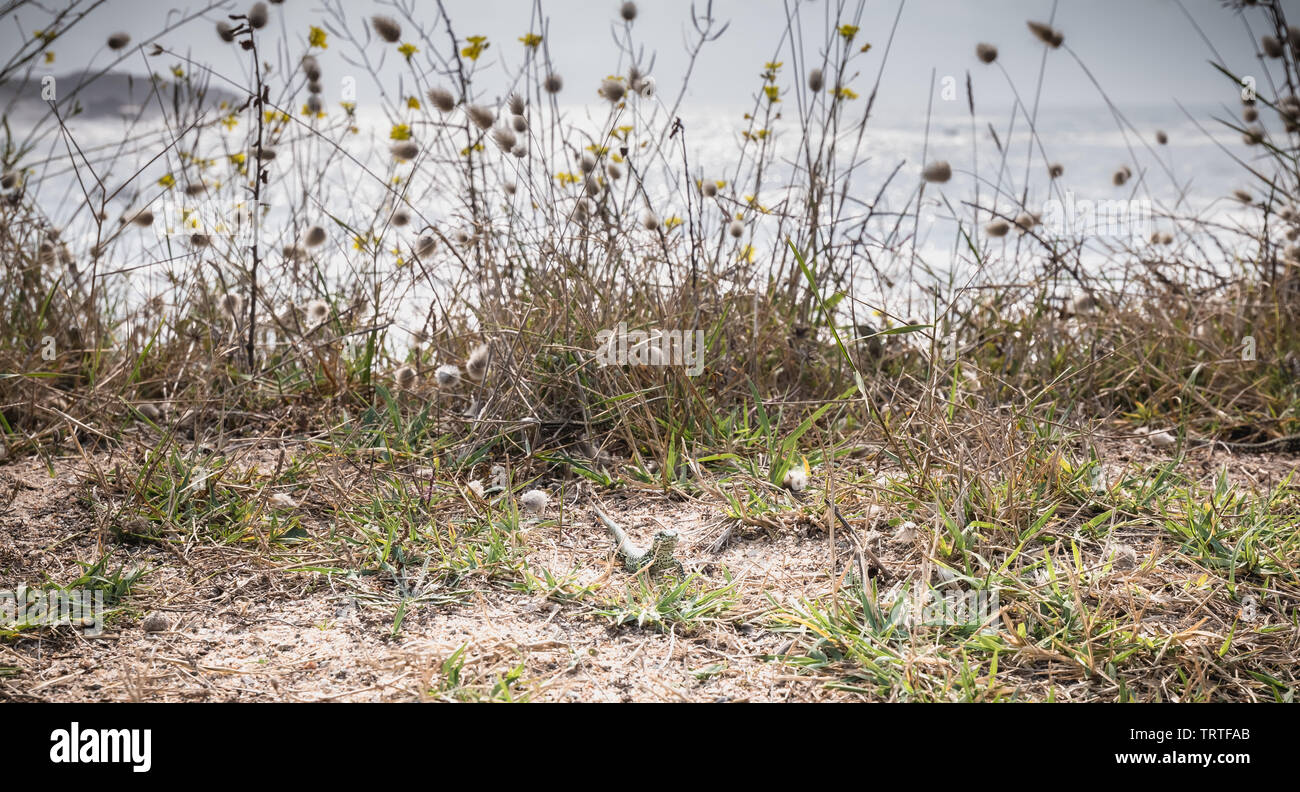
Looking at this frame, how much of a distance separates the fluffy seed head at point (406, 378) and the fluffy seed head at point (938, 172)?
1.31m

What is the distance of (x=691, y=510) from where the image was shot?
1.71 m

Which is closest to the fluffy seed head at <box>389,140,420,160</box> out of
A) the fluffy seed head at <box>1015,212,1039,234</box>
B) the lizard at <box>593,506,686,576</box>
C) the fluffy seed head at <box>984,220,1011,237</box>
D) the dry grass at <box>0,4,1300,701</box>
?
the dry grass at <box>0,4,1300,701</box>

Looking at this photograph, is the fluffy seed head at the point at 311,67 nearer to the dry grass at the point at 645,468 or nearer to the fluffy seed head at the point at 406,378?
the dry grass at the point at 645,468

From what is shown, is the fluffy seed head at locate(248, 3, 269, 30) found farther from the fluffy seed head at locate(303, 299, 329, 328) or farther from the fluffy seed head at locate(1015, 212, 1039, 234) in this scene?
the fluffy seed head at locate(1015, 212, 1039, 234)

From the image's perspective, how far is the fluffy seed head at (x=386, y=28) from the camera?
207cm

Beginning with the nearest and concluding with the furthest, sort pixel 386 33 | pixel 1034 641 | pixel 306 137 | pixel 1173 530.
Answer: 1. pixel 1034 641
2. pixel 1173 530
3. pixel 386 33
4. pixel 306 137

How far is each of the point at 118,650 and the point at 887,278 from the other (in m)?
2.03

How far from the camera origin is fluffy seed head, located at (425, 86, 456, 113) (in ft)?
6.75

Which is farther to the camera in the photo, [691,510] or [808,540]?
[691,510]

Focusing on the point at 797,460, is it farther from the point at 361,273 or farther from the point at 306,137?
the point at 306,137

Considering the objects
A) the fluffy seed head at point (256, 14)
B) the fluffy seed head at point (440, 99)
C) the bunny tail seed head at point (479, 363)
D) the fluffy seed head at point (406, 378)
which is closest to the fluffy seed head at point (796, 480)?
the bunny tail seed head at point (479, 363)

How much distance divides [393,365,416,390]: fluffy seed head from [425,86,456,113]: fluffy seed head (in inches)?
24.3
